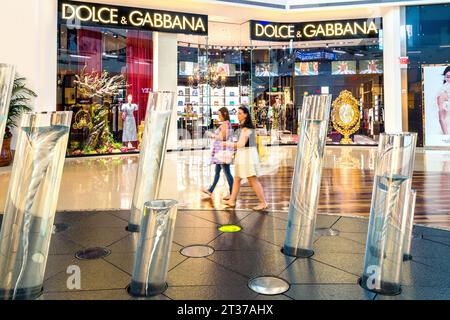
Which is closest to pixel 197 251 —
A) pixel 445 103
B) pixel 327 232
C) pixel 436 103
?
pixel 327 232

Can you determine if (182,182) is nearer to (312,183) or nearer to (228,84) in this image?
(312,183)

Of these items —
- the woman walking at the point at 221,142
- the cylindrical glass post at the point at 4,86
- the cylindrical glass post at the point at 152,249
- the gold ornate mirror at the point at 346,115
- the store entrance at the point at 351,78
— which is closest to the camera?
the cylindrical glass post at the point at 152,249

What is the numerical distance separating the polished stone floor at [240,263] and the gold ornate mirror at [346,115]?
30.2 feet

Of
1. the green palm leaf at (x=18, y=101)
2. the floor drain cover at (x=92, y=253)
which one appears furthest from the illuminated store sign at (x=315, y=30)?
the floor drain cover at (x=92, y=253)

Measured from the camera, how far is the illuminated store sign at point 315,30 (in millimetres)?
10562

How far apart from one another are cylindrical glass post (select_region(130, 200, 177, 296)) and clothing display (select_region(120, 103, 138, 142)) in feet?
28.1

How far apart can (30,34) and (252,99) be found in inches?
255

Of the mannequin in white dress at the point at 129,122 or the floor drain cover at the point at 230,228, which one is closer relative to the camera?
the floor drain cover at the point at 230,228

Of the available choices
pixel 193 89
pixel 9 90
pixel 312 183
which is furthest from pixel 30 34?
pixel 312 183

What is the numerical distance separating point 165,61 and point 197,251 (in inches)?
355

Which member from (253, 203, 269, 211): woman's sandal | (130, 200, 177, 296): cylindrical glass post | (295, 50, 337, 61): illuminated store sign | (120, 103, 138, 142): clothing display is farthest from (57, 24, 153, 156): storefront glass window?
(130, 200, 177, 296): cylindrical glass post

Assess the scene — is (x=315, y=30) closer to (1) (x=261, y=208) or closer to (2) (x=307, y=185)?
(1) (x=261, y=208)

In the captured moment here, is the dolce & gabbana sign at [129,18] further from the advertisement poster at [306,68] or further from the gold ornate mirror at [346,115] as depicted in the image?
the gold ornate mirror at [346,115]

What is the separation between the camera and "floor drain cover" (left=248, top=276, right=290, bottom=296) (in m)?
1.94
